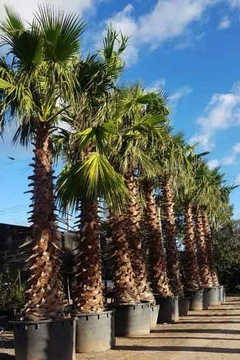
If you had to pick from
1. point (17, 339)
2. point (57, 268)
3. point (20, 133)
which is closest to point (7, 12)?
point (20, 133)

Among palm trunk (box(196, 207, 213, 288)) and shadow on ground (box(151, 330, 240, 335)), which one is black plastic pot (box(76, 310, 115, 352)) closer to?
shadow on ground (box(151, 330, 240, 335))

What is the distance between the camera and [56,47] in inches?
383

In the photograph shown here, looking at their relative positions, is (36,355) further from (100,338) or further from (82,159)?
(82,159)

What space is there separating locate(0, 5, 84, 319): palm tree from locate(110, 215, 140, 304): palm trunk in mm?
3809

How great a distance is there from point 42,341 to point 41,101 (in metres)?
4.41

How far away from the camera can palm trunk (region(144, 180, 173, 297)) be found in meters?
16.6

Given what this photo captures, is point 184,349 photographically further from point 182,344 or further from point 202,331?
point 202,331

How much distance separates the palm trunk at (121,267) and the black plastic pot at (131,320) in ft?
0.90

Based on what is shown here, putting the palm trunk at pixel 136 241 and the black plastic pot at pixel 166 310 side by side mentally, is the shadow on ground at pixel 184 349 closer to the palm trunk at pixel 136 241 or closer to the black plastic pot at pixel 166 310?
the palm trunk at pixel 136 241

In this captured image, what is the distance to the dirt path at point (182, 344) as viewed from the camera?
979 cm

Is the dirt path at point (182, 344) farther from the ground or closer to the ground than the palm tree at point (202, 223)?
closer to the ground

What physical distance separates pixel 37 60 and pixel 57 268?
389 cm

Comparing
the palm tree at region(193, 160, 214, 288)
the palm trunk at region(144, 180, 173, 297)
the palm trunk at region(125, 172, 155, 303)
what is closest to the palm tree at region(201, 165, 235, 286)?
the palm tree at region(193, 160, 214, 288)

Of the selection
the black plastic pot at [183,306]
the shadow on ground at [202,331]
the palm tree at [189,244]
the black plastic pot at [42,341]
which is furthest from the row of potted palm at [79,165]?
the palm tree at [189,244]
